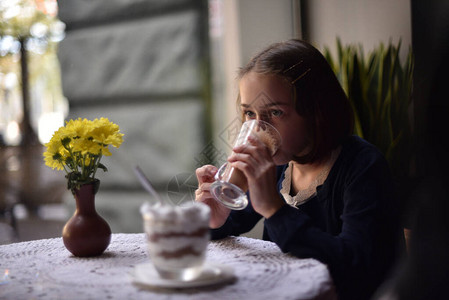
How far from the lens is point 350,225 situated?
40.9 inches

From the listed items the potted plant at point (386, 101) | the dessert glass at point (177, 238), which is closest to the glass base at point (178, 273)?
the dessert glass at point (177, 238)

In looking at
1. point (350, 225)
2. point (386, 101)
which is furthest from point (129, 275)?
point (386, 101)

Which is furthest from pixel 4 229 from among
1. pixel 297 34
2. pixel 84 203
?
pixel 84 203

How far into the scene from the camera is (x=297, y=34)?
2686 millimetres

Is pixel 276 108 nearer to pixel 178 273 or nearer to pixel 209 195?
pixel 209 195

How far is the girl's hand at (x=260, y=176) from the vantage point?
3.22 ft

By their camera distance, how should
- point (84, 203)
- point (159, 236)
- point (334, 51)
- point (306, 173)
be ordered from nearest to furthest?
point (159, 236), point (84, 203), point (306, 173), point (334, 51)

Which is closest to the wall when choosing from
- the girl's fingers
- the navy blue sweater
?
the navy blue sweater

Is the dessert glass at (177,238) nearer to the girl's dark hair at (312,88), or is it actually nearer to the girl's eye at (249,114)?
the girl's eye at (249,114)

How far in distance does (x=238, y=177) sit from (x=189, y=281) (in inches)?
13.7

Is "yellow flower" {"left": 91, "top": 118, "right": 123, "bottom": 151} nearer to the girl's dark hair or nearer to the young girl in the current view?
the young girl

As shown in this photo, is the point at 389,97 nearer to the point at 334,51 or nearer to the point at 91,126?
the point at 334,51

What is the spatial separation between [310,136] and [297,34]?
1.53 meters

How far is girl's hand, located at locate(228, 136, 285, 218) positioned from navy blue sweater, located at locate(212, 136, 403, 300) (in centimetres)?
3
